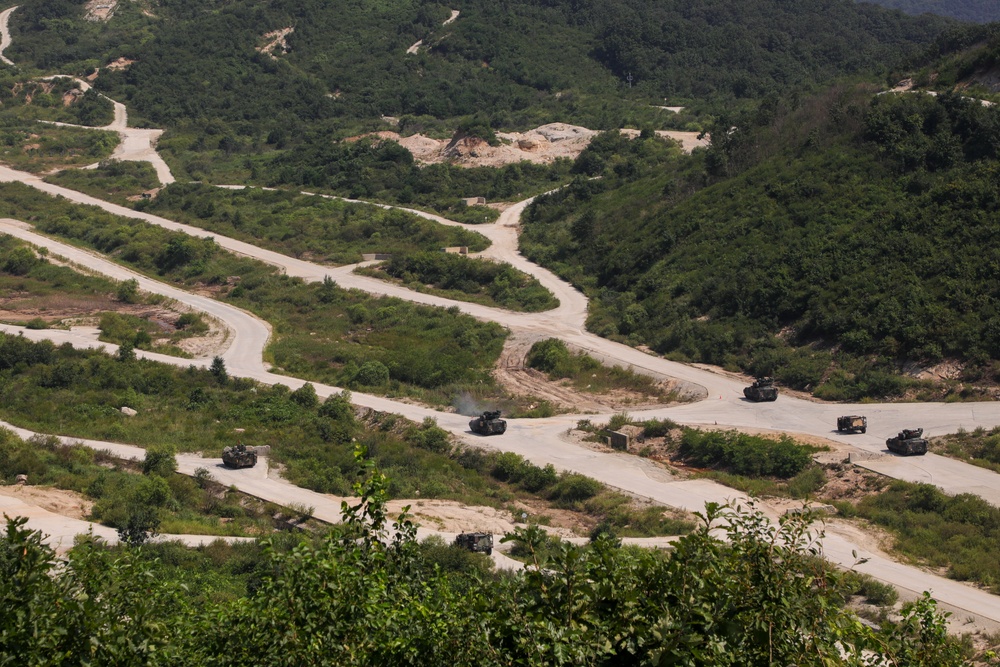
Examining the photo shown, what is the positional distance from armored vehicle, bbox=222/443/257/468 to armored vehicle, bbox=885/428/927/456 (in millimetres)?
25870

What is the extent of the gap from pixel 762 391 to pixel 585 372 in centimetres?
1079

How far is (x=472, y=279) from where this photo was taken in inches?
2884

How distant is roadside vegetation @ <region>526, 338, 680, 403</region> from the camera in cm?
5069

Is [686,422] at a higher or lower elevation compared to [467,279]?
higher

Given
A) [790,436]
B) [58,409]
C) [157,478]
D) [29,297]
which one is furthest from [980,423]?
[29,297]

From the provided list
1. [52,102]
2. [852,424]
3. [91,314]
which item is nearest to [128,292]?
[91,314]

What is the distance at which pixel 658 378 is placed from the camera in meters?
51.1

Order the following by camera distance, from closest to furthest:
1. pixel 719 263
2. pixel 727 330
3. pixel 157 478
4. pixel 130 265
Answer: pixel 157 478 → pixel 727 330 → pixel 719 263 → pixel 130 265

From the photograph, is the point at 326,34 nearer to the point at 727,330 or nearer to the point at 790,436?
the point at 727,330

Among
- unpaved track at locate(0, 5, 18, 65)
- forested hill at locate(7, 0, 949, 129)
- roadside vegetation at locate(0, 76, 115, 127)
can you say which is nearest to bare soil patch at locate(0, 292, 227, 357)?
forested hill at locate(7, 0, 949, 129)

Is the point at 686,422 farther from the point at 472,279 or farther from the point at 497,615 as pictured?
the point at 497,615

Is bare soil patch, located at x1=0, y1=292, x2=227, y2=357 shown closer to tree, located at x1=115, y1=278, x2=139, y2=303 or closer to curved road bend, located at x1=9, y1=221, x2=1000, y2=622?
tree, located at x1=115, y1=278, x2=139, y2=303

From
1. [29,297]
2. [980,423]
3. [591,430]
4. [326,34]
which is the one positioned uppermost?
[326,34]

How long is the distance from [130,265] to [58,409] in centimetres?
3662
